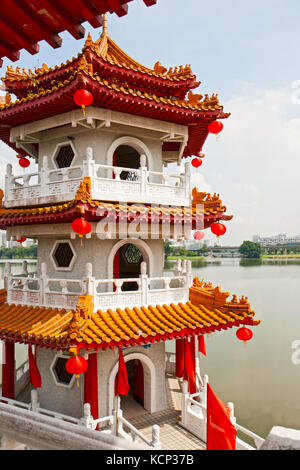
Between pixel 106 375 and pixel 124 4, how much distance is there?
8466 millimetres

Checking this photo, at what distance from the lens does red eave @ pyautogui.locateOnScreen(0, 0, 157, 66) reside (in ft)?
9.70

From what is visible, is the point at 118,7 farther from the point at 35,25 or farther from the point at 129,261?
the point at 129,261

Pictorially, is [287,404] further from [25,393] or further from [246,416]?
[25,393]

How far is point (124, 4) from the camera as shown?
116 inches

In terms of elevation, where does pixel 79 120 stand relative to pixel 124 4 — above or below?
above

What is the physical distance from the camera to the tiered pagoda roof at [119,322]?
6.71 m

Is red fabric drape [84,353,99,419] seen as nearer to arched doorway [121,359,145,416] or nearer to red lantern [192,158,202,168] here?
arched doorway [121,359,145,416]

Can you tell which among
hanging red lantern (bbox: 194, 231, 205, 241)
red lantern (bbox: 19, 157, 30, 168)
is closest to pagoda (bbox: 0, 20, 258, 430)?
hanging red lantern (bbox: 194, 231, 205, 241)

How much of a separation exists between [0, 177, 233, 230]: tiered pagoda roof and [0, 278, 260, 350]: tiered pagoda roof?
2.01 m

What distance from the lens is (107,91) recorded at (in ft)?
25.2

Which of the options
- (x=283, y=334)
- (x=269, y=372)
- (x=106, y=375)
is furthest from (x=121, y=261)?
(x=283, y=334)

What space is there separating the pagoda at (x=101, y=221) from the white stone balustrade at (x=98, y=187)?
0.10 ft

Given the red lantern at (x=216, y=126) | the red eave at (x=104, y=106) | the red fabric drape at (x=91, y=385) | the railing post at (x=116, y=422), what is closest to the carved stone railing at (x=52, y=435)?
the red fabric drape at (x=91, y=385)

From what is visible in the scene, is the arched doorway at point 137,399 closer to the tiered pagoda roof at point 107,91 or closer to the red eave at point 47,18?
the tiered pagoda roof at point 107,91
